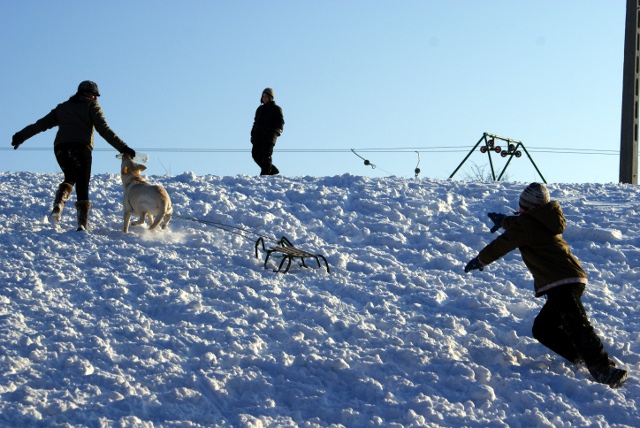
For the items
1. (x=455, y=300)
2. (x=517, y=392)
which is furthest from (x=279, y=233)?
(x=517, y=392)

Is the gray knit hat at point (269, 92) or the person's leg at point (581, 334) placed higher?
the gray knit hat at point (269, 92)

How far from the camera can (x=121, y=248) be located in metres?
8.85

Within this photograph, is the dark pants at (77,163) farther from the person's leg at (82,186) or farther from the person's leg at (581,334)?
the person's leg at (581,334)

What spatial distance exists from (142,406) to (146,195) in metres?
4.13

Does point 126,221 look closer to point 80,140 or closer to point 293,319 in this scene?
point 80,140

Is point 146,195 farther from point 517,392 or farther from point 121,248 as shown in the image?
point 517,392

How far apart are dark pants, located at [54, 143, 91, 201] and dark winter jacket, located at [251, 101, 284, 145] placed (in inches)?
186

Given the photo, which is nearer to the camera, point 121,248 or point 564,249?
point 564,249

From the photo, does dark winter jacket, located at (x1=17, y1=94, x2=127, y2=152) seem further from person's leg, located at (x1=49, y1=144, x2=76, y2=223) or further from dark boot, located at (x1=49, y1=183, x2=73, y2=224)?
dark boot, located at (x1=49, y1=183, x2=73, y2=224)

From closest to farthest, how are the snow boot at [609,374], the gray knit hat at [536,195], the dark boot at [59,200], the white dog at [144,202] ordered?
1. the snow boot at [609,374]
2. the gray knit hat at [536,195]
3. the white dog at [144,202]
4. the dark boot at [59,200]

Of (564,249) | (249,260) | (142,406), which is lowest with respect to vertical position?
(142,406)

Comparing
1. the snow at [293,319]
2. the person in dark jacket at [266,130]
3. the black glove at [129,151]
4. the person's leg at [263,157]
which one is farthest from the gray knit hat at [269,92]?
the black glove at [129,151]

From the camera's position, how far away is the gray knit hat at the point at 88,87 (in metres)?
9.48

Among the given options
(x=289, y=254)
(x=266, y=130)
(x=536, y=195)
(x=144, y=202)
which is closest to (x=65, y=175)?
(x=144, y=202)
